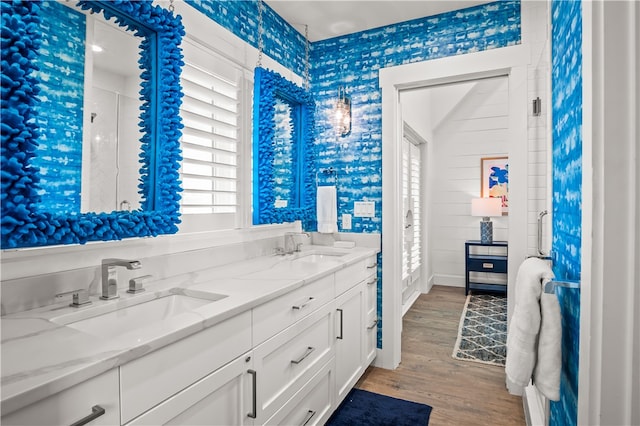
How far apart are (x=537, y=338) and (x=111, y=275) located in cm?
146

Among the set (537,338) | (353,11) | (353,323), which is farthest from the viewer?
(353,11)

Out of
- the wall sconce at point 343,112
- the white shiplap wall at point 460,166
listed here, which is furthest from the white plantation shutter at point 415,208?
the wall sconce at point 343,112

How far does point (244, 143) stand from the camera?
2232 mm

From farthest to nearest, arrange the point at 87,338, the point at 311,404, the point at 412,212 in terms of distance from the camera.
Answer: the point at 412,212
the point at 311,404
the point at 87,338

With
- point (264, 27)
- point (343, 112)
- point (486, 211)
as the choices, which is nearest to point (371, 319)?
point (343, 112)

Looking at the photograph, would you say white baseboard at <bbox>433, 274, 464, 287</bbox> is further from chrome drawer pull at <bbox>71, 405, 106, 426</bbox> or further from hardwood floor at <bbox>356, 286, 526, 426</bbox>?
chrome drawer pull at <bbox>71, 405, 106, 426</bbox>

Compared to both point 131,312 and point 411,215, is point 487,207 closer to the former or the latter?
point 411,215

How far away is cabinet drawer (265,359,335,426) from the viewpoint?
5.22 ft

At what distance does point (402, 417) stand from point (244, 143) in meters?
1.90

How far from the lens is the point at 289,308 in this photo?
62.9 inches

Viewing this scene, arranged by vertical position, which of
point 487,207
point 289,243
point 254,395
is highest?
point 487,207

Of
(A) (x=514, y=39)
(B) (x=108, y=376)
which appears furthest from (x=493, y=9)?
(B) (x=108, y=376)

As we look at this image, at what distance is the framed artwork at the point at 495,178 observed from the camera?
5102 millimetres

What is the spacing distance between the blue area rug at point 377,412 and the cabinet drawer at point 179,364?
45.9 inches
